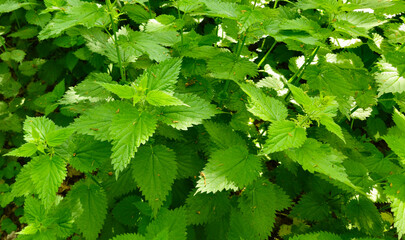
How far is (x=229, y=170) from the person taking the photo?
1652 millimetres

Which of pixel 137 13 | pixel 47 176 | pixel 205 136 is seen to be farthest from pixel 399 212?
pixel 137 13

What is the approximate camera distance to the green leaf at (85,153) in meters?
1.65

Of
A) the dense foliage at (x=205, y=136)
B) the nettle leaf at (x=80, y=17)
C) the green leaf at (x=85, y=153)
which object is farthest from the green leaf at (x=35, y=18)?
the green leaf at (x=85, y=153)

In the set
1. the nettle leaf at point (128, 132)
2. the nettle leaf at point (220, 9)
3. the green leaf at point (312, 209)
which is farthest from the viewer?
the green leaf at point (312, 209)

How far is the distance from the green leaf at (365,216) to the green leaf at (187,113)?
150 cm

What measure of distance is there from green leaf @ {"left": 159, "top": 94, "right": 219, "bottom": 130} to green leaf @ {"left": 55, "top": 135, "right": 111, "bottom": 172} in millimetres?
461

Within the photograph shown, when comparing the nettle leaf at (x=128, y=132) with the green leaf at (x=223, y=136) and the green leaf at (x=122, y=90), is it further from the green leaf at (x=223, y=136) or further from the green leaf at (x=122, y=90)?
the green leaf at (x=223, y=136)

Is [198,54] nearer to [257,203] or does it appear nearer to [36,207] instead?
[257,203]

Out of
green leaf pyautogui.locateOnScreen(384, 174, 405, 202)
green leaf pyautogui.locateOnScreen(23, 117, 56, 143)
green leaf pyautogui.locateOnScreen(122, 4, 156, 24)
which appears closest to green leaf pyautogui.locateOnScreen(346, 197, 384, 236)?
green leaf pyautogui.locateOnScreen(384, 174, 405, 202)

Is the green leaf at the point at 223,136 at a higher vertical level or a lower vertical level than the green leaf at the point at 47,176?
lower

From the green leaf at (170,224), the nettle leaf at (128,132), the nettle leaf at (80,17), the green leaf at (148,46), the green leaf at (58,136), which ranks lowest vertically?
the green leaf at (170,224)

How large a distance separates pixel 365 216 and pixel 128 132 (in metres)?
2.01

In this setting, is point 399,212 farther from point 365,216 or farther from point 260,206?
point 260,206

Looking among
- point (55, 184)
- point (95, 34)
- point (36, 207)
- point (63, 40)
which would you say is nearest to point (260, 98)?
point (55, 184)
